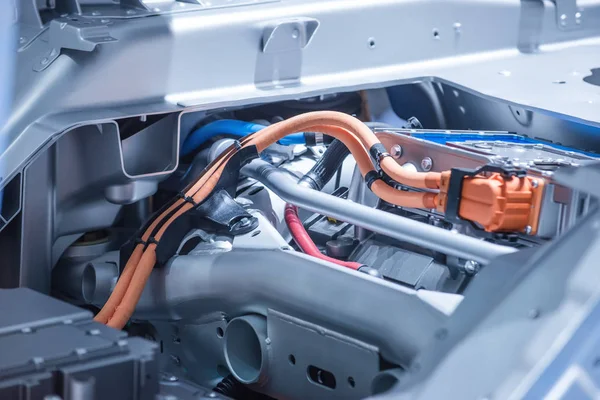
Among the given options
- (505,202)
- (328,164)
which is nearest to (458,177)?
(505,202)

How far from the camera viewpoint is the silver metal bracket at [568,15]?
345 centimetres

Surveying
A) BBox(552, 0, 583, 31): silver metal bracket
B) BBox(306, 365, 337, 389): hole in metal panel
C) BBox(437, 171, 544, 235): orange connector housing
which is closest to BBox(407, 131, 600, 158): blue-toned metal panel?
BBox(437, 171, 544, 235): orange connector housing

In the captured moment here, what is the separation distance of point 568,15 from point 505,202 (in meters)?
1.49

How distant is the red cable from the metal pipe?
0.32 feet

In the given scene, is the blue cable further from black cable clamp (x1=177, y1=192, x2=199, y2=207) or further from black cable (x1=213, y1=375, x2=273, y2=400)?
black cable (x1=213, y1=375, x2=273, y2=400)

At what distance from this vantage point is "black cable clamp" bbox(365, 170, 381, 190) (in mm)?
2598

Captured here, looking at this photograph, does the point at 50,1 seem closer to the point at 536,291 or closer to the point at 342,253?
the point at 342,253

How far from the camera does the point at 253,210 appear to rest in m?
2.80

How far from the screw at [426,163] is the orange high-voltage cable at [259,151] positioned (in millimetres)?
119

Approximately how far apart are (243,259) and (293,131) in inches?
15.1

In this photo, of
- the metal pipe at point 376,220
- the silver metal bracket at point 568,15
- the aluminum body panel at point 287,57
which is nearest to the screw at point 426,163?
the metal pipe at point 376,220

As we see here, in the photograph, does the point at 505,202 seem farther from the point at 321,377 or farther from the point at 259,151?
the point at 259,151

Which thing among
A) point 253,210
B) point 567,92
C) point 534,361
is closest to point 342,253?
point 253,210

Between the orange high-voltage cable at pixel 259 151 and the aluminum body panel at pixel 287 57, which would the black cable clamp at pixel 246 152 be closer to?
the orange high-voltage cable at pixel 259 151
